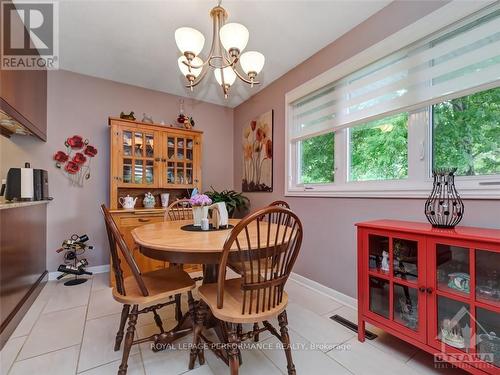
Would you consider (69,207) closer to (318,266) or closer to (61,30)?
(61,30)

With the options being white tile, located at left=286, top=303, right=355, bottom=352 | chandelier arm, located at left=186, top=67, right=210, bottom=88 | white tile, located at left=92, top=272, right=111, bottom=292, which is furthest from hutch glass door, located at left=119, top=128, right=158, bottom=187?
white tile, located at left=286, top=303, right=355, bottom=352

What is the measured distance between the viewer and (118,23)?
207 cm

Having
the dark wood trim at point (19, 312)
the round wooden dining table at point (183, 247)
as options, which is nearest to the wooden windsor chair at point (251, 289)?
the round wooden dining table at point (183, 247)

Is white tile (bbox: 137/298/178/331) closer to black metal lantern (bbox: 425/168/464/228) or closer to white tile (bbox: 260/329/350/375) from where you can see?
white tile (bbox: 260/329/350/375)

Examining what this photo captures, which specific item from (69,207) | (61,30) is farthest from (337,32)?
(69,207)

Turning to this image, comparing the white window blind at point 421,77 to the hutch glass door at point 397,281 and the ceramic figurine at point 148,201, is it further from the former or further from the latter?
the ceramic figurine at point 148,201

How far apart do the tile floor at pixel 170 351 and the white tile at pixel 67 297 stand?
2.2 inches

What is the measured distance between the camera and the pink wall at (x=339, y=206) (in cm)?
171

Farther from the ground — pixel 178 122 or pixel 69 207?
pixel 178 122

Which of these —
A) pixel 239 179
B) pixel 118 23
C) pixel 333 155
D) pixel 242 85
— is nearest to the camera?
pixel 118 23

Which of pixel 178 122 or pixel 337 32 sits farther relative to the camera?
pixel 178 122

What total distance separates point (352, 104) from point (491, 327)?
5.86 ft

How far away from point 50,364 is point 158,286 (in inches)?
30.8

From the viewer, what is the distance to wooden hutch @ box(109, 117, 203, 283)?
274 cm
